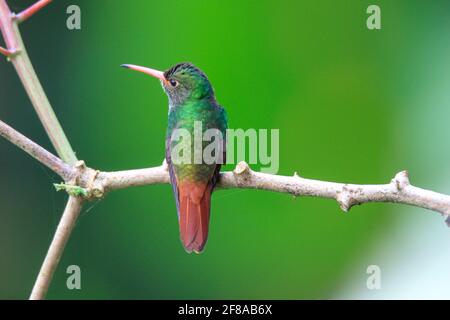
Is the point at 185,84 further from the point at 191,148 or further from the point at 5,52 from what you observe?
the point at 5,52

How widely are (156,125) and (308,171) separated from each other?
844mm

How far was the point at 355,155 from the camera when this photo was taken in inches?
138

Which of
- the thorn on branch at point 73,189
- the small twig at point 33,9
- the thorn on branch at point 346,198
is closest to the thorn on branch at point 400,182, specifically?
the thorn on branch at point 346,198

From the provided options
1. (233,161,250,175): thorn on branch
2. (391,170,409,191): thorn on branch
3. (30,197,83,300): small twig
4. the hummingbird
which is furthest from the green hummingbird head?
(391,170,409,191): thorn on branch

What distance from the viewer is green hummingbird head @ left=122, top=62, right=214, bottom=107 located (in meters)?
2.71

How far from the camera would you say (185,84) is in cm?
272

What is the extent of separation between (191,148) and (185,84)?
0.32 m

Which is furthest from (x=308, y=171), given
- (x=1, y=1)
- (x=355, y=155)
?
(x=1, y=1)

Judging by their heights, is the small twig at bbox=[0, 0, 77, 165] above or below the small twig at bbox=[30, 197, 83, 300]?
above

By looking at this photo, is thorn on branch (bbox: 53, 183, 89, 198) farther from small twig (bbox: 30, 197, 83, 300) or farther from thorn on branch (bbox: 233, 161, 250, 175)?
thorn on branch (bbox: 233, 161, 250, 175)

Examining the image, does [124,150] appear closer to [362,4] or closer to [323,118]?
[323,118]

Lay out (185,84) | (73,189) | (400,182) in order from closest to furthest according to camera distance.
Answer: (400,182)
(73,189)
(185,84)

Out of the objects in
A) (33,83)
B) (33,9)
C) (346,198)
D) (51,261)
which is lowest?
(51,261)

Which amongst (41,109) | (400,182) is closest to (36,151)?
(41,109)
